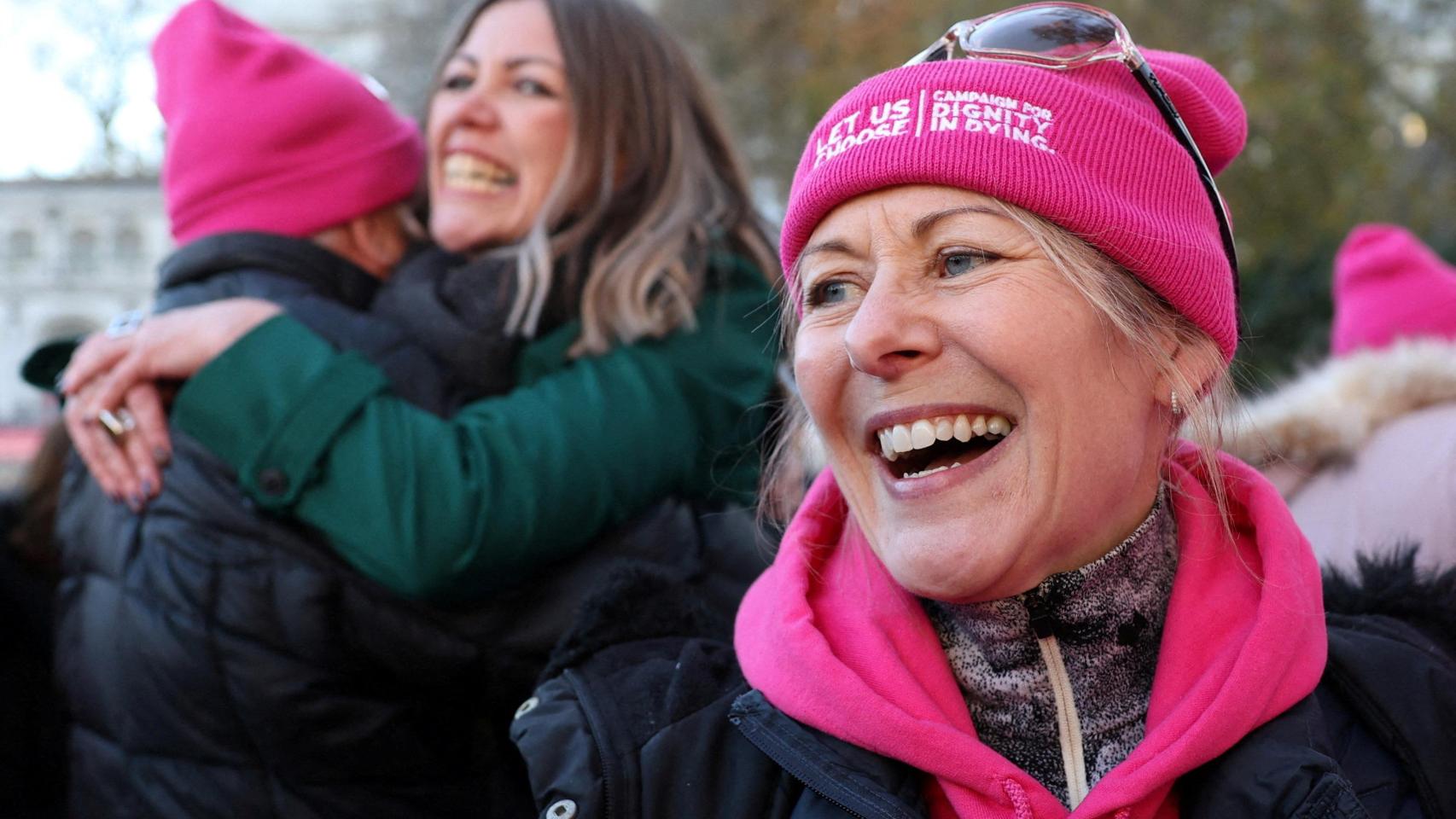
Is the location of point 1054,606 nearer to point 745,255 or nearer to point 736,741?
point 736,741

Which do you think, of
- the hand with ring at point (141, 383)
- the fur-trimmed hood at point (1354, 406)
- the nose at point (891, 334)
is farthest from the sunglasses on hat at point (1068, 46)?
the hand with ring at point (141, 383)

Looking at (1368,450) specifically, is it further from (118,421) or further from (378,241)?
(118,421)

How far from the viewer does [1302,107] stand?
10.1 metres

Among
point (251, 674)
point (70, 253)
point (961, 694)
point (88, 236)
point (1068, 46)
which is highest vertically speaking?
point (1068, 46)

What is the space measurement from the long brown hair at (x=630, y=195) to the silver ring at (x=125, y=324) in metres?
0.71

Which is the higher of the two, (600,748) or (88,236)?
(600,748)

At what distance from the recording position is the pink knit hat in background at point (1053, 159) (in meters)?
1.65

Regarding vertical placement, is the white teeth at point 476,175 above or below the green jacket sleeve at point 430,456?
above

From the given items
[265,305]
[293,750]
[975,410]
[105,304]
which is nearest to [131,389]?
[265,305]

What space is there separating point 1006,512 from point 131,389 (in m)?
1.65

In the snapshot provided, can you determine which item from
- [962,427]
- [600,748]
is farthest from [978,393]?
[600,748]

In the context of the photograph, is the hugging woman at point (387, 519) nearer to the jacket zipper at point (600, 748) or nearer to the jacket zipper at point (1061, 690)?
the jacket zipper at point (600, 748)

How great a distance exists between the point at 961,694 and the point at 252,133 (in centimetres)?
185

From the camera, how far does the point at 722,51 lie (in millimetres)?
16203
